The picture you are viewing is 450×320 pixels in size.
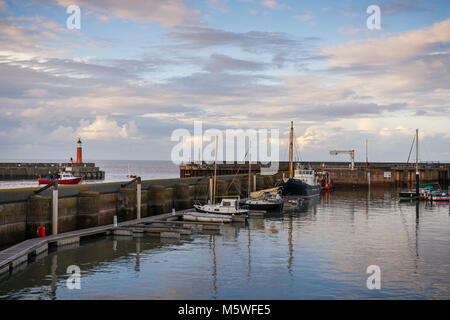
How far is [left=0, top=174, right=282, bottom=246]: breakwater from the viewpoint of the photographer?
29375 mm

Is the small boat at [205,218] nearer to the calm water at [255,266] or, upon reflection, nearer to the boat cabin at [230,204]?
→ the calm water at [255,266]

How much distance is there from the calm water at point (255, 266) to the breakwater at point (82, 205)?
116 inches

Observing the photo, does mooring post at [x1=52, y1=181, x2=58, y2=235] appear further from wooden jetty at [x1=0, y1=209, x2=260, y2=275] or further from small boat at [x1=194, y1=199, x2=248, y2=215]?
small boat at [x1=194, y1=199, x2=248, y2=215]

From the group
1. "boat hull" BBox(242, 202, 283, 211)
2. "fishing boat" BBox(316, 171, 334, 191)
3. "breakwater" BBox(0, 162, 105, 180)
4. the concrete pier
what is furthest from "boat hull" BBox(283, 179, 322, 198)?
"breakwater" BBox(0, 162, 105, 180)

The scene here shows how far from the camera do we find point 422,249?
104ft

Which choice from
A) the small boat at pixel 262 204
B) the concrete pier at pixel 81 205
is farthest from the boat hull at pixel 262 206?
the concrete pier at pixel 81 205

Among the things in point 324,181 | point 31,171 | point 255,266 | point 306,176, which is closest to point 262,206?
point 306,176

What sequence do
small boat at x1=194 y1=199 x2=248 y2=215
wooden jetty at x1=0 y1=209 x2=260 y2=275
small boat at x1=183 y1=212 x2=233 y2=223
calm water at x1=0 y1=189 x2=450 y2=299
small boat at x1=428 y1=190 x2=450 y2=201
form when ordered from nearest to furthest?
calm water at x1=0 y1=189 x2=450 y2=299
wooden jetty at x1=0 y1=209 x2=260 y2=275
small boat at x1=183 y1=212 x2=233 y2=223
small boat at x1=194 y1=199 x2=248 y2=215
small boat at x1=428 y1=190 x2=450 y2=201

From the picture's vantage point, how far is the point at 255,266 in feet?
84.9

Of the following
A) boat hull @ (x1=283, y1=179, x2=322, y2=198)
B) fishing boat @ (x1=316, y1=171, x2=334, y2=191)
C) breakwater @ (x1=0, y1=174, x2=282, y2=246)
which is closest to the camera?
breakwater @ (x1=0, y1=174, x2=282, y2=246)

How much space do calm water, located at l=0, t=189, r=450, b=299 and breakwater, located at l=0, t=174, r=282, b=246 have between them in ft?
9.68
